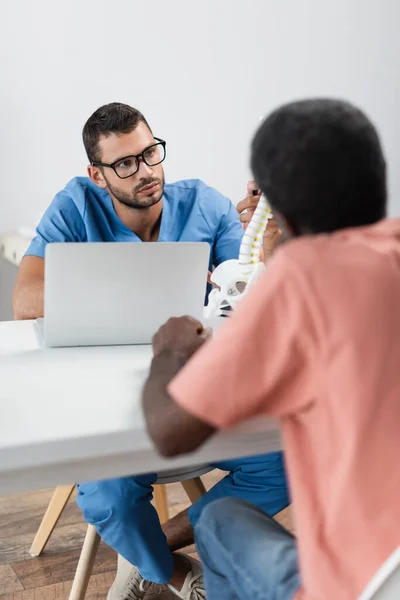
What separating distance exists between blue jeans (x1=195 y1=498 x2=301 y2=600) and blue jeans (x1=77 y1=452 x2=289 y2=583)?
55 cm

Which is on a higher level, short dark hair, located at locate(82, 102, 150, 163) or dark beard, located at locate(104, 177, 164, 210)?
short dark hair, located at locate(82, 102, 150, 163)

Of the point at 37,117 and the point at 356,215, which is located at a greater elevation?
the point at 356,215

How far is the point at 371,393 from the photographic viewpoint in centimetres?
81

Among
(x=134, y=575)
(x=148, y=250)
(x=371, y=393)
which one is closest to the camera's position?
(x=371, y=393)

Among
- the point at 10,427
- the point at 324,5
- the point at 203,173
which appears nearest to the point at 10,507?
the point at 10,427

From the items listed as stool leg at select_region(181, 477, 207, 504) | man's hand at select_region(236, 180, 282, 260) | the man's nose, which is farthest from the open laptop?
the man's nose

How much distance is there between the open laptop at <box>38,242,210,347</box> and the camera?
56.7 inches

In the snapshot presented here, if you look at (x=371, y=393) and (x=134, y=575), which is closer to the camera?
(x=371, y=393)

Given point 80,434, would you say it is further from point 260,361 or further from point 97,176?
point 97,176

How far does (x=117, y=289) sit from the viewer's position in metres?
1.48

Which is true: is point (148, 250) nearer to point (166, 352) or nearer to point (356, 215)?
point (166, 352)

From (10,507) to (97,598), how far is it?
1.96 ft

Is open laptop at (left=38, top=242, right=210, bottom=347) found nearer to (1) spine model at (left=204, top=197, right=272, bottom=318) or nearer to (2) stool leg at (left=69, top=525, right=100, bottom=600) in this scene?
(1) spine model at (left=204, top=197, right=272, bottom=318)

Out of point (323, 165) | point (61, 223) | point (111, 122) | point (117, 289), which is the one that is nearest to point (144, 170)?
point (111, 122)
